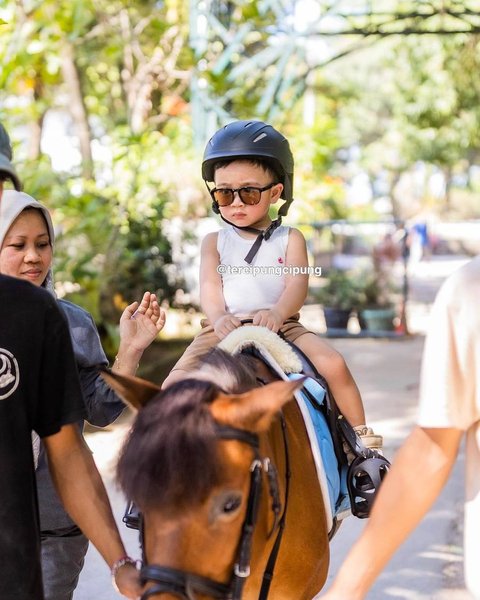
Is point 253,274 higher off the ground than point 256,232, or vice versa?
point 256,232

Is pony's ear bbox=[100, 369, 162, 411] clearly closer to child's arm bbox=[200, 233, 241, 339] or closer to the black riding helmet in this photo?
child's arm bbox=[200, 233, 241, 339]

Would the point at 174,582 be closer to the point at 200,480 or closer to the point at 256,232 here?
the point at 200,480

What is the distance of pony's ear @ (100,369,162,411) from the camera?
→ 2271mm

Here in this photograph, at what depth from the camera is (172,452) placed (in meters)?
2.02

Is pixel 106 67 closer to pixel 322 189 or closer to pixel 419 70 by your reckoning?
pixel 322 189

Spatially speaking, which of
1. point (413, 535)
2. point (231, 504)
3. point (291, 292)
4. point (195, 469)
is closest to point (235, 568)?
point (231, 504)

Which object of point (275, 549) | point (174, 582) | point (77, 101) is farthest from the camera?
point (77, 101)

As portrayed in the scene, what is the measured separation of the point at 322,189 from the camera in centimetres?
1761

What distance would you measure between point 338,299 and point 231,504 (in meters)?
13.1

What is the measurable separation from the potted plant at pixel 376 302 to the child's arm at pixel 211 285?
443 inches

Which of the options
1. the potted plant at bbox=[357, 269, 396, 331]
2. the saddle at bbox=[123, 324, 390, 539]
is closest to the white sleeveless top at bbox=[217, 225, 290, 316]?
the saddle at bbox=[123, 324, 390, 539]

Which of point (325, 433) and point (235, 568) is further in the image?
point (325, 433)

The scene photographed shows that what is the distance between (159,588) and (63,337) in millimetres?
662

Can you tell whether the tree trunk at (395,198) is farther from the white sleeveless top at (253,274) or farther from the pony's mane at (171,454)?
the pony's mane at (171,454)
